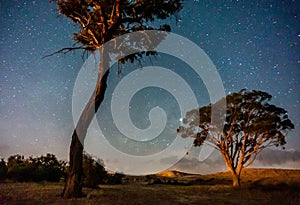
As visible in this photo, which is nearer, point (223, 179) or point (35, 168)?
point (35, 168)

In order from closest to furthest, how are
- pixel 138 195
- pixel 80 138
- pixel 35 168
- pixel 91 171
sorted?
pixel 80 138, pixel 138 195, pixel 91 171, pixel 35 168

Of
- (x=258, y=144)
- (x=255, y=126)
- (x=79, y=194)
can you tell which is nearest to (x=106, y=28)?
(x=79, y=194)

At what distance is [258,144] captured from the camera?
31.0 meters

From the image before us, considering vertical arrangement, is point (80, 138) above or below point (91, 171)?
above

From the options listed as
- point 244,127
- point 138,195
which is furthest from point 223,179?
point 138,195

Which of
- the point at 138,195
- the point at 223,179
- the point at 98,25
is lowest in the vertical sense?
the point at 138,195

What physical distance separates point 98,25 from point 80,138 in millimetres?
6741

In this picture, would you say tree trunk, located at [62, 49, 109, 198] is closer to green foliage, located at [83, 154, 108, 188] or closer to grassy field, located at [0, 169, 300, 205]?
grassy field, located at [0, 169, 300, 205]

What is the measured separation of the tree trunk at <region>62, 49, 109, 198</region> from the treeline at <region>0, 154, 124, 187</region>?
626cm

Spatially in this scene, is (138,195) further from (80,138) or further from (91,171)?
(91,171)

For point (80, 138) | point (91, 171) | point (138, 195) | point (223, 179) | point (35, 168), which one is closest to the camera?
point (80, 138)

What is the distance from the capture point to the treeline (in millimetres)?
20100

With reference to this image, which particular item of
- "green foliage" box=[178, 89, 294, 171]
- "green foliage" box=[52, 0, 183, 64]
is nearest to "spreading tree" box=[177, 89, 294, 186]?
"green foliage" box=[178, 89, 294, 171]

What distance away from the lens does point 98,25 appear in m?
15.5
